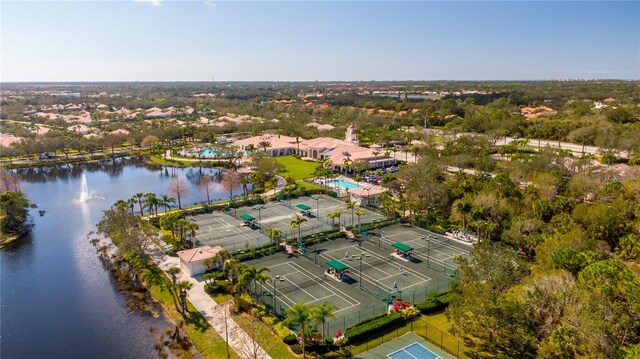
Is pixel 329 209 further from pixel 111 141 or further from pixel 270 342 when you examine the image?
pixel 111 141

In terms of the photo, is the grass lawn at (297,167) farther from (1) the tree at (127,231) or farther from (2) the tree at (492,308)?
(2) the tree at (492,308)

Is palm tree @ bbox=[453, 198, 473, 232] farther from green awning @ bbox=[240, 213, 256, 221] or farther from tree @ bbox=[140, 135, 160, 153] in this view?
tree @ bbox=[140, 135, 160, 153]

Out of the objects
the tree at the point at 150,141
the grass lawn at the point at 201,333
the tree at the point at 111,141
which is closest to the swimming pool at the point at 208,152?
the tree at the point at 150,141

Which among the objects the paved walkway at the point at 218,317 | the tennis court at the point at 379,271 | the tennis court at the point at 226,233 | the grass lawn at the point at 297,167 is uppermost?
the tennis court at the point at 226,233

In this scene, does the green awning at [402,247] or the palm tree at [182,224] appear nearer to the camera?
the green awning at [402,247]

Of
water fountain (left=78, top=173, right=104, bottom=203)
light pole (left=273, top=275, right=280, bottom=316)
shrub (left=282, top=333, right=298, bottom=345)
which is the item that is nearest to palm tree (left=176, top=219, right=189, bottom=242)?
light pole (left=273, top=275, right=280, bottom=316)

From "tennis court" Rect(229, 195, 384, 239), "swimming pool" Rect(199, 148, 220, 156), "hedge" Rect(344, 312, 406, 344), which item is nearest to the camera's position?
"hedge" Rect(344, 312, 406, 344)
